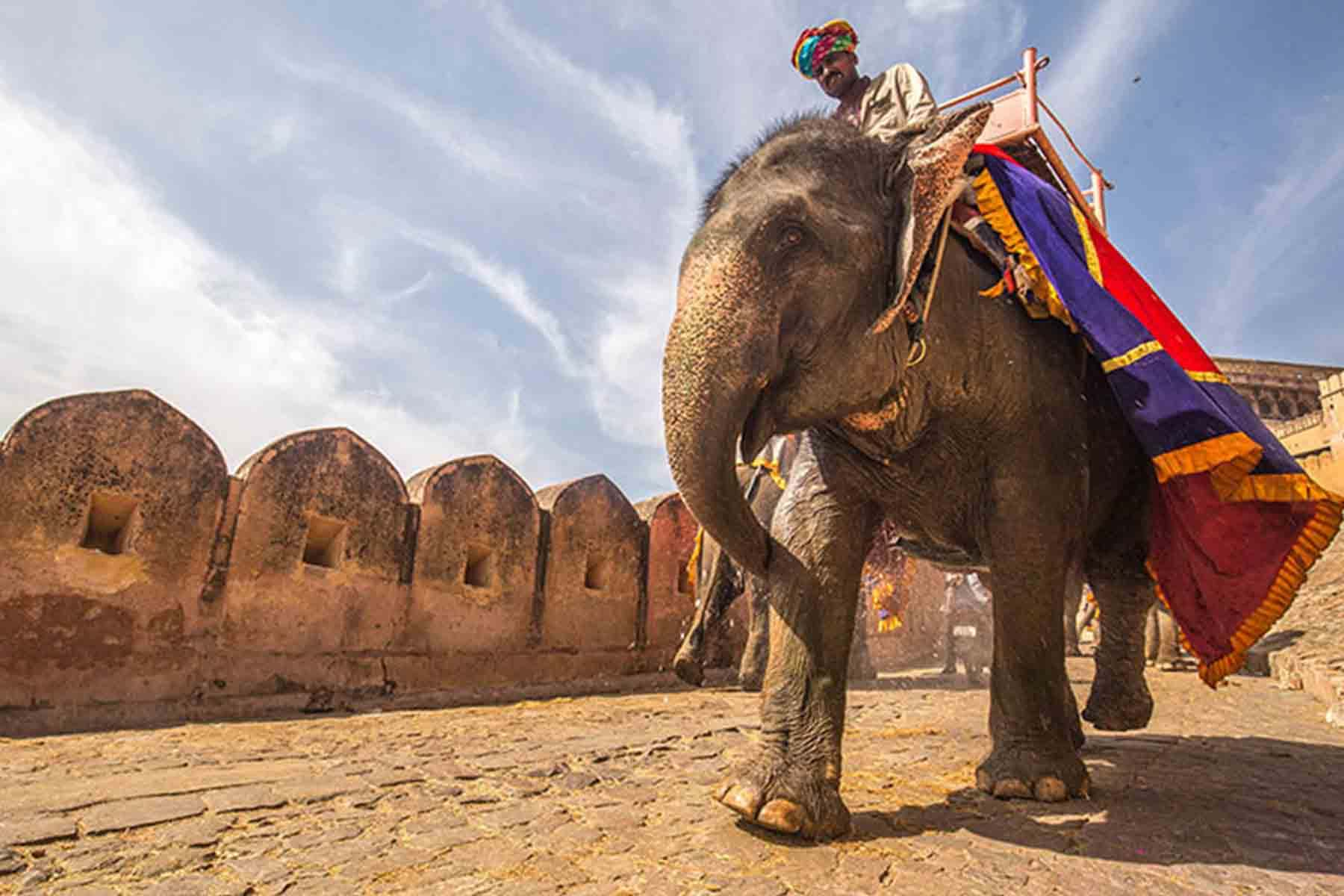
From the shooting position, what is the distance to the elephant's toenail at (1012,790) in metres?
2.51

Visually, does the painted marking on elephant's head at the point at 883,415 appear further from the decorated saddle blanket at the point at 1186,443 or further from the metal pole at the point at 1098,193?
the metal pole at the point at 1098,193

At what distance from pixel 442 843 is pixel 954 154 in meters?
2.51

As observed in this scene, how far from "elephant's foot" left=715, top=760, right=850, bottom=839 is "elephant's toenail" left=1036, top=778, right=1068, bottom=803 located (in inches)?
28.4

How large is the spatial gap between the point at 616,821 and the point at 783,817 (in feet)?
1.84

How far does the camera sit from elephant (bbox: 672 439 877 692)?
714 cm

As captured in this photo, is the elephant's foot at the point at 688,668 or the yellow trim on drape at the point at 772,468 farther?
the elephant's foot at the point at 688,668

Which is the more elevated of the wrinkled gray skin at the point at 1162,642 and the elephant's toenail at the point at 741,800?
the wrinkled gray skin at the point at 1162,642

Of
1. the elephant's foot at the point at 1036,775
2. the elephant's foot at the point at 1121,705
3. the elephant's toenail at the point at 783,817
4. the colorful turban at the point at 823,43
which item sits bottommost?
the elephant's toenail at the point at 783,817

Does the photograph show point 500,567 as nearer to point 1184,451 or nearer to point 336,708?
point 336,708

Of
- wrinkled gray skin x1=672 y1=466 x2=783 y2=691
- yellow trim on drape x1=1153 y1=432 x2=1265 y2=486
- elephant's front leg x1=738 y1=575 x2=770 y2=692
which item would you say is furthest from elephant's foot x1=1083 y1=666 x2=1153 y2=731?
elephant's front leg x1=738 y1=575 x2=770 y2=692

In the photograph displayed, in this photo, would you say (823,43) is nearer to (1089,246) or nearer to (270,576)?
(1089,246)

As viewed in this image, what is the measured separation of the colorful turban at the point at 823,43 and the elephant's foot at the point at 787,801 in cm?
302

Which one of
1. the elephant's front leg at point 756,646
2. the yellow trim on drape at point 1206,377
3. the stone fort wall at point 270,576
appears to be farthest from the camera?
the elephant's front leg at point 756,646

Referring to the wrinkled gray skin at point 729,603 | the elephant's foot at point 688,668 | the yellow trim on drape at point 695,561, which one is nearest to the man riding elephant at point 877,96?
the wrinkled gray skin at point 729,603
